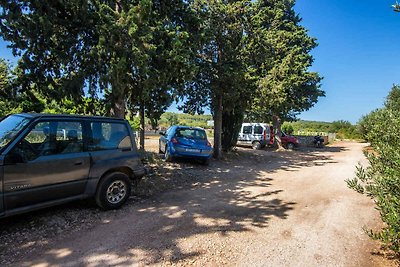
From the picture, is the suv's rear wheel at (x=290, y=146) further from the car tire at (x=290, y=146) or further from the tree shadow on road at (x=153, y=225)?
the tree shadow on road at (x=153, y=225)

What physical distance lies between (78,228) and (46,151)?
1.44 meters

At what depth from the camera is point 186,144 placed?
35.4 feet

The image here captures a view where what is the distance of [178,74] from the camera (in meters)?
7.81

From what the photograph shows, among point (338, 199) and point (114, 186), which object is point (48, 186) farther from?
point (338, 199)

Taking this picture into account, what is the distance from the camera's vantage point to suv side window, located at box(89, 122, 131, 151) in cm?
539

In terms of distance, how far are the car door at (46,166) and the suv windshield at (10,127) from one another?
18cm

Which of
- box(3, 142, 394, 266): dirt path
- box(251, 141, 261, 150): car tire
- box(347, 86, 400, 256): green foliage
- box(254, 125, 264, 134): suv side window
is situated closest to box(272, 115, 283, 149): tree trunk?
box(254, 125, 264, 134): suv side window

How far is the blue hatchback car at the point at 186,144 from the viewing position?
35.3 ft

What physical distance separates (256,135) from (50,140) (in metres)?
18.2

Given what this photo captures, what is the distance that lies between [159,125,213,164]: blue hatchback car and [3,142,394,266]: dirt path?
2.94m

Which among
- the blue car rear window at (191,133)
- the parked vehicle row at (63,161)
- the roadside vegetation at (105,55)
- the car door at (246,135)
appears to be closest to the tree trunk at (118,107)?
the roadside vegetation at (105,55)

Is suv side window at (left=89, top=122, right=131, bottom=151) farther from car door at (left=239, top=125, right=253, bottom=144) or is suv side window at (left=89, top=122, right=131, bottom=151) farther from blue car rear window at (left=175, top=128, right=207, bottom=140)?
car door at (left=239, top=125, right=253, bottom=144)

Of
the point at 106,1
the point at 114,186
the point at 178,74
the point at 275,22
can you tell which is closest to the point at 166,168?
the point at 178,74

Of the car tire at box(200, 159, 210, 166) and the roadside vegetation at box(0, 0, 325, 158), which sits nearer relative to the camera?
the roadside vegetation at box(0, 0, 325, 158)
